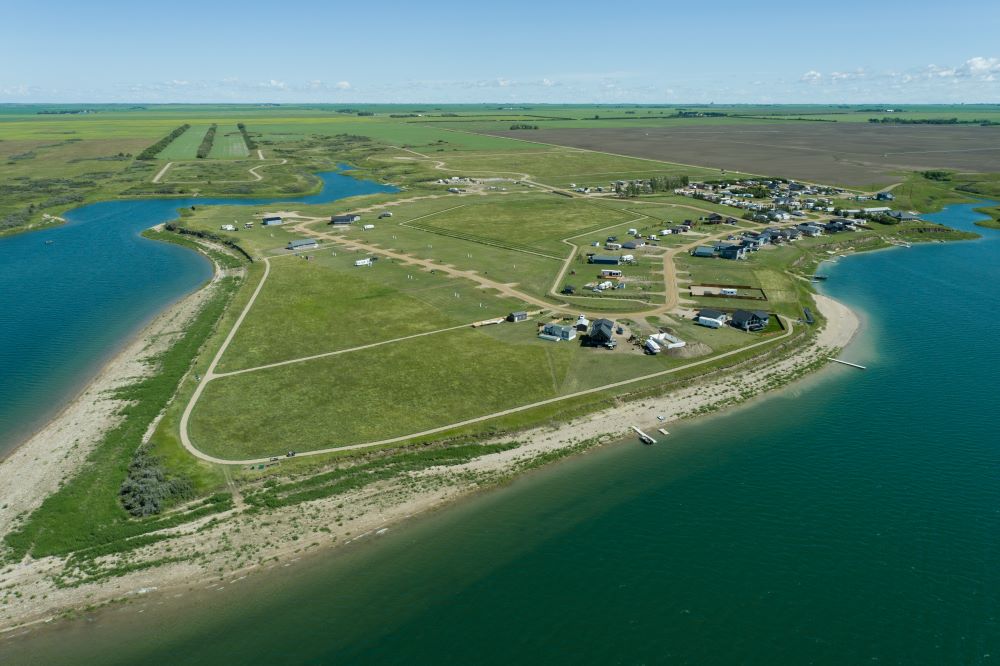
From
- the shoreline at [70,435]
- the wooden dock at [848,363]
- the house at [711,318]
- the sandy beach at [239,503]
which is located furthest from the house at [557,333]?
the shoreline at [70,435]

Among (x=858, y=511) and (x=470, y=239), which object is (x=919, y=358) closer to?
(x=858, y=511)

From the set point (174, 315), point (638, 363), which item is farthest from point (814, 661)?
point (174, 315)

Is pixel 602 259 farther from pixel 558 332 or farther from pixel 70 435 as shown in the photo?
pixel 70 435

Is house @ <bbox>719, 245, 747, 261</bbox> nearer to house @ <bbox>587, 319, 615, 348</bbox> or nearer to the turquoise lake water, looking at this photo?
house @ <bbox>587, 319, 615, 348</bbox>

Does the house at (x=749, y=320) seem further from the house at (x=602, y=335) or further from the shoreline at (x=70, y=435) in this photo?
the shoreline at (x=70, y=435)

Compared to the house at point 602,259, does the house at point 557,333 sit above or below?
below

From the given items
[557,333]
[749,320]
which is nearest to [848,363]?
[749,320]
